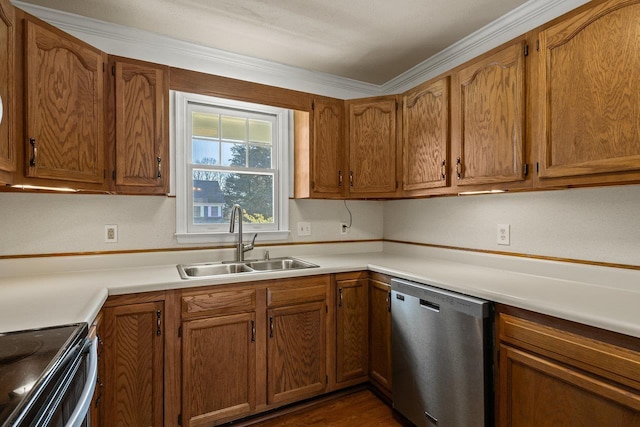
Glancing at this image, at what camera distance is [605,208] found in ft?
5.26

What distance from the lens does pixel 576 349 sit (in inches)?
46.1

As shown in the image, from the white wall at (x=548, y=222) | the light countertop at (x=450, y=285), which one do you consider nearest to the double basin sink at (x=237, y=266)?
the light countertop at (x=450, y=285)

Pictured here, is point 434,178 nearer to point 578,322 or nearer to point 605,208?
point 605,208

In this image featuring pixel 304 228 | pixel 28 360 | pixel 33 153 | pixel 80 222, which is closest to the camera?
pixel 28 360

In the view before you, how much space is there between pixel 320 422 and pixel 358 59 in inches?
101

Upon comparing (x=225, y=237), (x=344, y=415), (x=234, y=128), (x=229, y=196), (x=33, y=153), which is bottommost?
(x=344, y=415)

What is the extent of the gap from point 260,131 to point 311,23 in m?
0.92

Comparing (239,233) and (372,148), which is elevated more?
(372,148)

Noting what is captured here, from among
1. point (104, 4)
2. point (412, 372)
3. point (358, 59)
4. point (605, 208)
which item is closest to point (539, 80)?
point (605, 208)

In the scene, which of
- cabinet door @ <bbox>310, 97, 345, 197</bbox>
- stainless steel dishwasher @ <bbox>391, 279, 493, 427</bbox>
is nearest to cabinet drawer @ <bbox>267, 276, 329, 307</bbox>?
stainless steel dishwasher @ <bbox>391, 279, 493, 427</bbox>

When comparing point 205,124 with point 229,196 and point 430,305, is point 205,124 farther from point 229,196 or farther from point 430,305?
point 430,305

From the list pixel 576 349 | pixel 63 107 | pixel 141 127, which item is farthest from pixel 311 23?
pixel 576 349

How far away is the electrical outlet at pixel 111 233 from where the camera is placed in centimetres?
208

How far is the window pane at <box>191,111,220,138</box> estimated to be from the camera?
240cm
